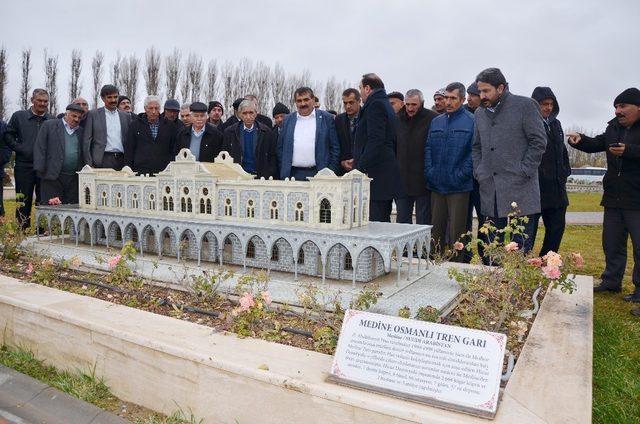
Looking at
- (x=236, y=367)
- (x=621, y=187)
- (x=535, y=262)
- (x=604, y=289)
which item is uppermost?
(x=621, y=187)

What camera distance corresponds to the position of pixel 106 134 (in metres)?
11.6

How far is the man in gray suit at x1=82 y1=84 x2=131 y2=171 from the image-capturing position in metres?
11.4

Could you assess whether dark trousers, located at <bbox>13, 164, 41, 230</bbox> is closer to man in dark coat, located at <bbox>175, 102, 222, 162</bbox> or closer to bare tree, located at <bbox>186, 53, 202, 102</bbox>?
man in dark coat, located at <bbox>175, 102, 222, 162</bbox>

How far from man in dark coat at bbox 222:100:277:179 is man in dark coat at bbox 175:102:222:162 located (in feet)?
0.87

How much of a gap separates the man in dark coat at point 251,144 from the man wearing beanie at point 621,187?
5.90 m

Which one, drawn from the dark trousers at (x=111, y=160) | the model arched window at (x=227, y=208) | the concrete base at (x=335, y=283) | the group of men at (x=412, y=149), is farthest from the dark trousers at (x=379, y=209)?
the dark trousers at (x=111, y=160)

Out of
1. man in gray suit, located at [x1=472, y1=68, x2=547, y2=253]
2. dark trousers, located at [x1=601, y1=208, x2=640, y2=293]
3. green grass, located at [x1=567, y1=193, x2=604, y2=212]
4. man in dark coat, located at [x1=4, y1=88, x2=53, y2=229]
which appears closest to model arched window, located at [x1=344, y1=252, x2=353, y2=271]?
man in gray suit, located at [x1=472, y1=68, x2=547, y2=253]

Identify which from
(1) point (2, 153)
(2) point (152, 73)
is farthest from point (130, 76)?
(1) point (2, 153)

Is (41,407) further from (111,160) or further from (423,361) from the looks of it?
(111,160)

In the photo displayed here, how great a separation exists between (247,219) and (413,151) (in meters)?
4.22

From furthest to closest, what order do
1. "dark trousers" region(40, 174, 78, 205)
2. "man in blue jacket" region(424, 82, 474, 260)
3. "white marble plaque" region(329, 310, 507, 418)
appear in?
"dark trousers" region(40, 174, 78, 205)
"man in blue jacket" region(424, 82, 474, 260)
"white marble plaque" region(329, 310, 507, 418)

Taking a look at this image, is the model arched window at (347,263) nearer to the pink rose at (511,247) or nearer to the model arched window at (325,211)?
the model arched window at (325,211)

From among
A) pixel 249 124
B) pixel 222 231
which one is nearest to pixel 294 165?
pixel 249 124

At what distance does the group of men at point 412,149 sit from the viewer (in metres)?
8.03
